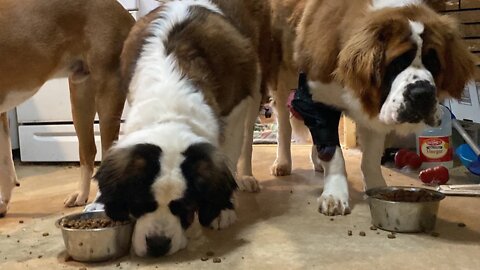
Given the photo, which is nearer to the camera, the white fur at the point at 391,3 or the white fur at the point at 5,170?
the white fur at the point at 391,3

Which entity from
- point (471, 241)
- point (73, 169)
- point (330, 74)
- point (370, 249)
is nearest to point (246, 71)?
point (330, 74)

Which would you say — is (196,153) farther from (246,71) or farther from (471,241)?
(471,241)

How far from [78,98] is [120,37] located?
1.14 ft

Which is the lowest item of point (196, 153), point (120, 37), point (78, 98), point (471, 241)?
point (471, 241)

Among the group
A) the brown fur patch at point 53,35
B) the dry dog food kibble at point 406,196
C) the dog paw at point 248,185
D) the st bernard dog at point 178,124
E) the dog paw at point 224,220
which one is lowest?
the dog paw at point 224,220

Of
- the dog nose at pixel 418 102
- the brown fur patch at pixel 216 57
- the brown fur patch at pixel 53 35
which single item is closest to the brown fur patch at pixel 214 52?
the brown fur patch at pixel 216 57

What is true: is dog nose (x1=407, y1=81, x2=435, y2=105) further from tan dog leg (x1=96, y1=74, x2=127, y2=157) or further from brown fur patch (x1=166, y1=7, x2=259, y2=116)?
tan dog leg (x1=96, y1=74, x2=127, y2=157)

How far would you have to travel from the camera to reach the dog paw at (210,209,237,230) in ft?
6.17

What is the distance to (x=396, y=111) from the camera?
1772 millimetres

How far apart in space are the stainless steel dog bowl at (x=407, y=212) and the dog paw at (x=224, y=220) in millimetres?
431

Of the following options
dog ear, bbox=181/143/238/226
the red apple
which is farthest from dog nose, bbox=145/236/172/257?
the red apple

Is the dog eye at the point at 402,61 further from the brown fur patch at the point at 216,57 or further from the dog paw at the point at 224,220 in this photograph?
the dog paw at the point at 224,220

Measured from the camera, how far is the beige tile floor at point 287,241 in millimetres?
1568

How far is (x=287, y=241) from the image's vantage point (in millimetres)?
1745
